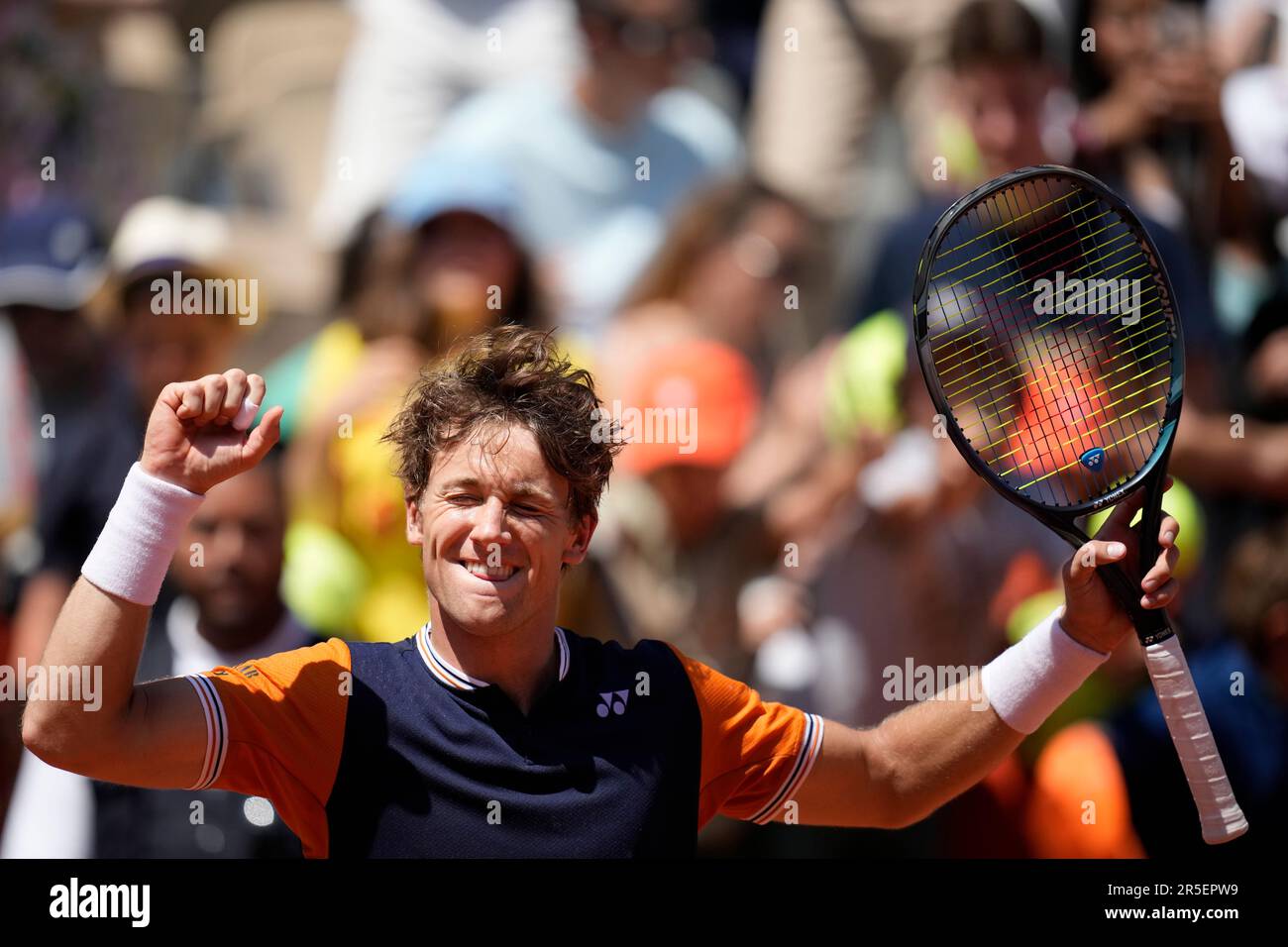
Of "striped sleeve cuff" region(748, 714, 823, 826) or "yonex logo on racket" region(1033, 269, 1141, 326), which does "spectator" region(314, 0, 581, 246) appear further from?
"striped sleeve cuff" region(748, 714, 823, 826)

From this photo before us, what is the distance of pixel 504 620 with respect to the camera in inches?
113

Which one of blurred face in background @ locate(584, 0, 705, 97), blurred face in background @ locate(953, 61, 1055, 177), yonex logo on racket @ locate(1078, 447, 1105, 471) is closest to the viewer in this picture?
yonex logo on racket @ locate(1078, 447, 1105, 471)

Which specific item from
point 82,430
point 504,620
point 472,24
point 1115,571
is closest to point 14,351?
point 82,430

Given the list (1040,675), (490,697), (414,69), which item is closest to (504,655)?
(490,697)

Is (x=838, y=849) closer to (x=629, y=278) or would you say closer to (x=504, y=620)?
(x=629, y=278)

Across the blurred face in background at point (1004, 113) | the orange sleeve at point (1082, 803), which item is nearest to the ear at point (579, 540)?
the orange sleeve at point (1082, 803)

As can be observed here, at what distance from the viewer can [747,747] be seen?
3109mm

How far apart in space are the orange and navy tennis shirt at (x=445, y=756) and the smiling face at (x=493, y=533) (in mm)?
141

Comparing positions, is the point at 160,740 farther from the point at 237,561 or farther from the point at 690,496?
the point at 690,496

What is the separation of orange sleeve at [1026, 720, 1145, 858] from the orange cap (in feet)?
4.58

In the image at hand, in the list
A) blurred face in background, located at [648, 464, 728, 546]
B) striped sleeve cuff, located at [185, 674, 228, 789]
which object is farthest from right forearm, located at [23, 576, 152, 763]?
blurred face in background, located at [648, 464, 728, 546]

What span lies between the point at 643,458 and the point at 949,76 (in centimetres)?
187

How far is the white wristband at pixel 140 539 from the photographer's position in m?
2.67

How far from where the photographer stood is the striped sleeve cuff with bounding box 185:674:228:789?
9.14 ft
